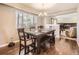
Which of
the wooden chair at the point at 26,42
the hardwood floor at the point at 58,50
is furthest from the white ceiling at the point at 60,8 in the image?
the hardwood floor at the point at 58,50

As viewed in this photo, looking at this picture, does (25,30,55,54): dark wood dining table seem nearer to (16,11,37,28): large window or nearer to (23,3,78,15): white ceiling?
(16,11,37,28): large window

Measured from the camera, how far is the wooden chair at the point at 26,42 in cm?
197

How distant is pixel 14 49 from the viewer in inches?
76.9

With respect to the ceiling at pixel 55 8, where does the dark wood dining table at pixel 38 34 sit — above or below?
below

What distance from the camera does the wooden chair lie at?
6.45 ft

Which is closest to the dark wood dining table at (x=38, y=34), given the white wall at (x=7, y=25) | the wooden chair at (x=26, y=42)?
the wooden chair at (x=26, y=42)

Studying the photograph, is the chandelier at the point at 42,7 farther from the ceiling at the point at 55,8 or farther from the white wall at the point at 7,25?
the white wall at the point at 7,25

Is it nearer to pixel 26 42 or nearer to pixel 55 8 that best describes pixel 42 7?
pixel 55 8

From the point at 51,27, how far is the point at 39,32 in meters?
0.28

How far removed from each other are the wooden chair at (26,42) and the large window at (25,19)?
13cm

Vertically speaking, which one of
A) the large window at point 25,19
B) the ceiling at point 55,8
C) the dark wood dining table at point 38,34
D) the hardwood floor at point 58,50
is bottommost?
the hardwood floor at point 58,50

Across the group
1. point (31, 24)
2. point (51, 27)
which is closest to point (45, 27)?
point (51, 27)

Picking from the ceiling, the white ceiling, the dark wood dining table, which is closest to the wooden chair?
the dark wood dining table

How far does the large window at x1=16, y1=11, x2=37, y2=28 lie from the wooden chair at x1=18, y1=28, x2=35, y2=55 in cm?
13
